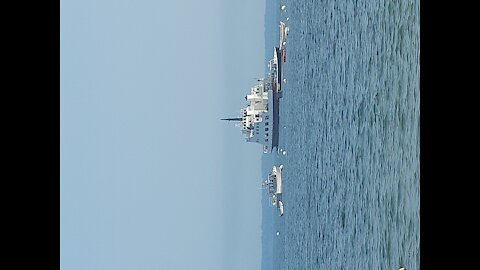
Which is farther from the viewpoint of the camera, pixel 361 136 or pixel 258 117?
pixel 258 117

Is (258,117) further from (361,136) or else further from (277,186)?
(361,136)

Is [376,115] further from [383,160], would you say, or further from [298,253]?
[298,253]

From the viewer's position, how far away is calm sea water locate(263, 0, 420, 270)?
368 cm

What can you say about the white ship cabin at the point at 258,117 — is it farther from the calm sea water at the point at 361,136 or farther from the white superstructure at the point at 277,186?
the calm sea water at the point at 361,136

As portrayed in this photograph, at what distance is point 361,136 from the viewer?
17.9 ft

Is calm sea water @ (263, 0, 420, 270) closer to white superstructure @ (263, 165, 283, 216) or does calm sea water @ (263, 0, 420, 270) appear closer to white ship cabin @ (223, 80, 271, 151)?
white superstructure @ (263, 165, 283, 216)

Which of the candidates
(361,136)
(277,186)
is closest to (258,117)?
(277,186)

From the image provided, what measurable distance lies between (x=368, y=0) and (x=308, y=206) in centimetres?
506

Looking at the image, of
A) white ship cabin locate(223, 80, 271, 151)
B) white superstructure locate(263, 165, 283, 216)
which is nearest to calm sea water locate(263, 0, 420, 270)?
white superstructure locate(263, 165, 283, 216)

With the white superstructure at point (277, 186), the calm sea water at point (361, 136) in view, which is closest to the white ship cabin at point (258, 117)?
the white superstructure at point (277, 186)

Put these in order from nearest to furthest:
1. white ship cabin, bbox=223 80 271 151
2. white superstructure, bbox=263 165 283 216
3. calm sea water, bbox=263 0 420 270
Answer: calm sea water, bbox=263 0 420 270 < white superstructure, bbox=263 165 283 216 < white ship cabin, bbox=223 80 271 151

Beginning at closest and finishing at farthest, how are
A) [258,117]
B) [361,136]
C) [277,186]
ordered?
1. [361,136]
2. [277,186]
3. [258,117]

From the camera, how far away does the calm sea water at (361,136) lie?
3.68m

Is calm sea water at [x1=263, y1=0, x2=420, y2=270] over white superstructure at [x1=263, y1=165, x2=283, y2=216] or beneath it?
over
